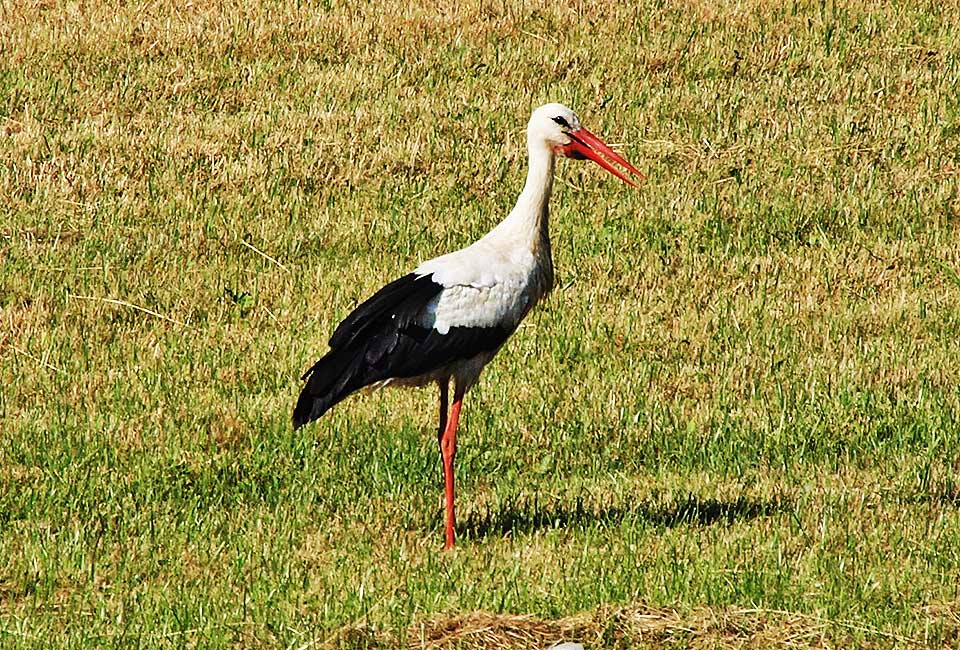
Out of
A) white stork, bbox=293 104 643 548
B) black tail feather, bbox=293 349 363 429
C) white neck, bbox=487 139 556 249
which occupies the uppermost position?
white neck, bbox=487 139 556 249

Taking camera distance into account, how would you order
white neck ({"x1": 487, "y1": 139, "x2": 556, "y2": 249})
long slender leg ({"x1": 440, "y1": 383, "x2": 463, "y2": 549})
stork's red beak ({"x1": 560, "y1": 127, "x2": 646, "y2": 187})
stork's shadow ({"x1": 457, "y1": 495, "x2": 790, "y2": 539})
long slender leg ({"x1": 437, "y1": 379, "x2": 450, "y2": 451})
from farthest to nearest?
stork's red beak ({"x1": 560, "y1": 127, "x2": 646, "y2": 187}) < long slender leg ({"x1": 437, "y1": 379, "x2": 450, "y2": 451}) < white neck ({"x1": 487, "y1": 139, "x2": 556, "y2": 249}) < stork's shadow ({"x1": 457, "y1": 495, "x2": 790, "y2": 539}) < long slender leg ({"x1": 440, "y1": 383, "x2": 463, "y2": 549})

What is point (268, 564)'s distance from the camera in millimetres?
7488

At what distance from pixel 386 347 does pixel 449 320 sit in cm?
32

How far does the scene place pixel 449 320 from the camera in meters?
8.01

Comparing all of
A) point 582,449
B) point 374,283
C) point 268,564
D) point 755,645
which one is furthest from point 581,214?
point 755,645

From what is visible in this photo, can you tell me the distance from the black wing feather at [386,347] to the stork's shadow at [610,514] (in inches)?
30.0

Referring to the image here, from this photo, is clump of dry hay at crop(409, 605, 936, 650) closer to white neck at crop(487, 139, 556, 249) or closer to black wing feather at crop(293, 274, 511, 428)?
black wing feather at crop(293, 274, 511, 428)

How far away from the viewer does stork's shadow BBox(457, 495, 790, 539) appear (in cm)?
799

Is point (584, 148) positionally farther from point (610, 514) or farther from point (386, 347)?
point (610, 514)

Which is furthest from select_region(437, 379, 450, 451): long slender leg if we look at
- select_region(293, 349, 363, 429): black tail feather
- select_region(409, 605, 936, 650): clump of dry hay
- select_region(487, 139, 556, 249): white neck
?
select_region(409, 605, 936, 650): clump of dry hay

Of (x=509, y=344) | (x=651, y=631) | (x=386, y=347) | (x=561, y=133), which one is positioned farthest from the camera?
(x=509, y=344)

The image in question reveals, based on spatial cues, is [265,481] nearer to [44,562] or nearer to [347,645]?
[44,562]

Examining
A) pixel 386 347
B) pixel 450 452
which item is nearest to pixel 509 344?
pixel 450 452

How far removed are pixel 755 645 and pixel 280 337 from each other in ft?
16.3
